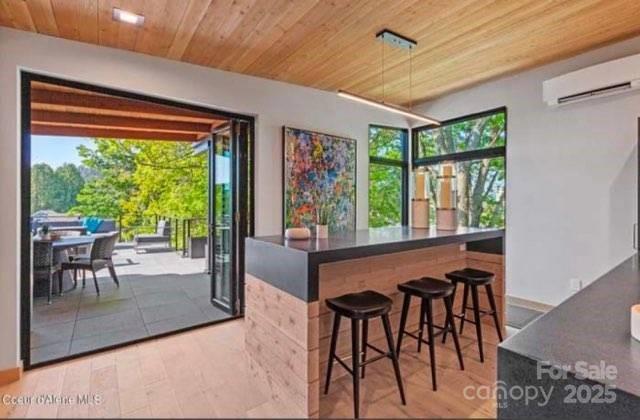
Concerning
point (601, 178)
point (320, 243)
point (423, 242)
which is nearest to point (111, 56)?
point (320, 243)

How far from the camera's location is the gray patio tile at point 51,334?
3.06m

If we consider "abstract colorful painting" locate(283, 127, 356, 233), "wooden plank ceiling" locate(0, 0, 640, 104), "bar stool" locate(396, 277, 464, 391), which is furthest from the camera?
"abstract colorful painting" locate(283, 127, 356, 233)

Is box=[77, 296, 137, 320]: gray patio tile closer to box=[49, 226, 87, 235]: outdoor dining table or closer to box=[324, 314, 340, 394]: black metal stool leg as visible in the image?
box=[49, 226, 87, 235]: outdoor dining table

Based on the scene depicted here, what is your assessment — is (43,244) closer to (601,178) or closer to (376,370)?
(376,370)

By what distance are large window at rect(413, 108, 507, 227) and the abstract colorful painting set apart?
113 centimetres

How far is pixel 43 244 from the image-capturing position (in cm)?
353

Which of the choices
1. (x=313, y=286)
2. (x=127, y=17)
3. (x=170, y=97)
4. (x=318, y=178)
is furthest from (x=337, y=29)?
(x=313, y=286)

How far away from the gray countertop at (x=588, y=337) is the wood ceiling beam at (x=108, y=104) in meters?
3.52

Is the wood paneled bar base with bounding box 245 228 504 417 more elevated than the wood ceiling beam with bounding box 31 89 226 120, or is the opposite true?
the wood ceiling beam with bounding box 31 89 226 120

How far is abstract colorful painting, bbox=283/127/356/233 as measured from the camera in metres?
4.15

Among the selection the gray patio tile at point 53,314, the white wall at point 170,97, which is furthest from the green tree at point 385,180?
the gray patio tile at point 53,314

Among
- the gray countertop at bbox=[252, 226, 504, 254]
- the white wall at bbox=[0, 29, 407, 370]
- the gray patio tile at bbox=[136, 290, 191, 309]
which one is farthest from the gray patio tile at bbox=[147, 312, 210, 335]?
the gray countertop at bbox=[252, 226, 504, 254]

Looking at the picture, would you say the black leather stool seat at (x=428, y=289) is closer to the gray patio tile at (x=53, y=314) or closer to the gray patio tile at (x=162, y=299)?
the gray patio tile at (x=162, y=299)

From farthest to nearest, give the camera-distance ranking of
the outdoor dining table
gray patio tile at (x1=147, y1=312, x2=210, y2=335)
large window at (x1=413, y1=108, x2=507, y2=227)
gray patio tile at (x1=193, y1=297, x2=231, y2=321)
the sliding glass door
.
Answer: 1. large window at (x1=413, y1=108, x2=507, y2=227)
2. the sliding glass door
3. gray patio tile at (x1=193, y1=297, x2=231, y2=321)
4. the outdoor dining table
5. gray patio tile at (x1=147, y1=312, x2=210, y2=335)
